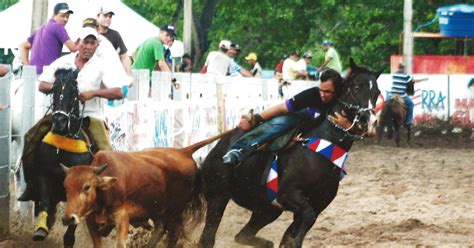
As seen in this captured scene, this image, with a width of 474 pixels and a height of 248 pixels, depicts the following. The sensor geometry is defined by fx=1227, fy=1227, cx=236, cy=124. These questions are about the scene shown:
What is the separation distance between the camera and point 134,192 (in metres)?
9.59

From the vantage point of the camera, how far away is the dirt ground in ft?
38.5

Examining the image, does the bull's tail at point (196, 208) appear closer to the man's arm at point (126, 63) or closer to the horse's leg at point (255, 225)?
the horse's leg at point (255, 225)

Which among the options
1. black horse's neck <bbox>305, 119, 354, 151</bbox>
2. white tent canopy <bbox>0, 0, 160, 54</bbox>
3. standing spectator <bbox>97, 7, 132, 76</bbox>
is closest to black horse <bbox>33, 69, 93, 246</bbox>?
black horse's neck <bbox>305, 119, 354, 151</bbox>

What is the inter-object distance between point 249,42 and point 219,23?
12.7ft

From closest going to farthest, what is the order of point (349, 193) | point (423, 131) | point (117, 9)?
point (349, 193) → point (117, 9) → point (423, 131)

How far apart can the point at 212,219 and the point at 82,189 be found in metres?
2.33

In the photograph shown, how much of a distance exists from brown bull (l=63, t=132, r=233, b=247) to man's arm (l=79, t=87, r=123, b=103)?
0.61 m

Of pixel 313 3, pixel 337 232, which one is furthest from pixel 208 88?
pixel 313 3

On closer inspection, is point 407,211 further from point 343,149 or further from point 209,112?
point 209,112

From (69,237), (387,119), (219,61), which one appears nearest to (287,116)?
(69,237)

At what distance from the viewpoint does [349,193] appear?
16.3 meters

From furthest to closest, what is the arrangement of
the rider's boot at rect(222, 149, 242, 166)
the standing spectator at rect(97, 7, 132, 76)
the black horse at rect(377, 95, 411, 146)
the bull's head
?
the black horse at rect(377, 95, 411, 146), the standing spectator at rect(97, 7, 132, 76), the rider's boot at rect(222, 149, 242, 166), the bull's head

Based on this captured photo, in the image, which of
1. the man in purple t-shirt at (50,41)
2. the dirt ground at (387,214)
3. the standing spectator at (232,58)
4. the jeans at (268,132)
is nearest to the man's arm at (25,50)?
the man in purple t-shirt at (50,41)

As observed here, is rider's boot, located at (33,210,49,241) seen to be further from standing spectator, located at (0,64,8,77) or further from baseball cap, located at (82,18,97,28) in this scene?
baseball cap, located at (82,18,97,28)
